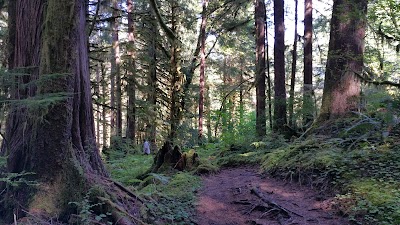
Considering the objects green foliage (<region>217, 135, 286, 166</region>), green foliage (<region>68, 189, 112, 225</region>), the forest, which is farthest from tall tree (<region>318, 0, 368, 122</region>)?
green foliage (<region>68, 189, 112, 225</region>)

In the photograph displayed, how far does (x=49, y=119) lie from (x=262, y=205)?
11.9 feet

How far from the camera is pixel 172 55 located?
17.2m

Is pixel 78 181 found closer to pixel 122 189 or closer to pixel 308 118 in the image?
pixel 122 189

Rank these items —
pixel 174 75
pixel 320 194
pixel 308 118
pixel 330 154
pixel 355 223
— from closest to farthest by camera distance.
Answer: pixel 355 223
pixel 320 194
pixel 330 154
pixel 308 118
pixel 174 75

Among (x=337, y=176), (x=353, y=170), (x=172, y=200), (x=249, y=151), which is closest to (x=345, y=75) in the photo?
(x=353, y=170)

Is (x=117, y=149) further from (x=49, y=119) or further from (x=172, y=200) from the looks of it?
(x=49, y=119)

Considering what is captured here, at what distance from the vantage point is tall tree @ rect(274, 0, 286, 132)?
12.3 m

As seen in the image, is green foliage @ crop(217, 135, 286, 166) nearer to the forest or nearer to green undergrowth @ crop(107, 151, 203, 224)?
the forest

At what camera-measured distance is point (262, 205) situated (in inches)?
213

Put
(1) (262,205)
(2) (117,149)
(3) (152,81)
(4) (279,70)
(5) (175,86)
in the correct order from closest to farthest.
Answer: (1) (262,205)
(4) (279,70)
(2) (117,149)
(5) (175,86)
(3) (152,81)

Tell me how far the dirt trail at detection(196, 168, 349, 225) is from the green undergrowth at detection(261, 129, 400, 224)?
0.27 m

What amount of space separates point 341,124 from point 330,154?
1.81 m

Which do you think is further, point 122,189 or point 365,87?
point 365,87

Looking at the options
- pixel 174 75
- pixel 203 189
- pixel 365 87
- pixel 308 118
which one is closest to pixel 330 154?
pixel 203 189
